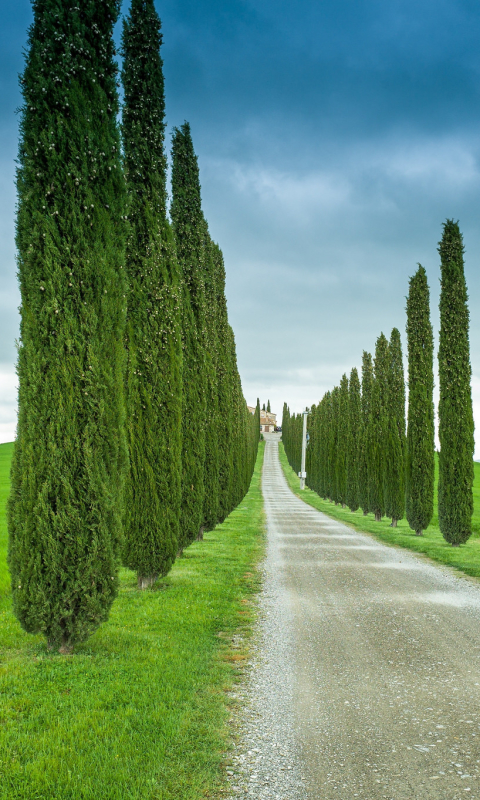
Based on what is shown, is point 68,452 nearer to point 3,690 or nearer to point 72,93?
point 3,690

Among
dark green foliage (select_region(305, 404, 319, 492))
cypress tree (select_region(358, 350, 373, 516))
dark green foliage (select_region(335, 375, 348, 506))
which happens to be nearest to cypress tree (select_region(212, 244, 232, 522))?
cypress tree (select_region(358, 350, 373, 516))

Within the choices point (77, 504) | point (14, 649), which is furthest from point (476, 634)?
point (14, 649)

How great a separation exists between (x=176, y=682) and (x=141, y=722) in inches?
30.3

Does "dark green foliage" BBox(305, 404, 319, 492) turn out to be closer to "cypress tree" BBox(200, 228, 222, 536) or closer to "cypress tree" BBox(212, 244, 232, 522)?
"cypress tree" BBox(212, 244, 232, 522)

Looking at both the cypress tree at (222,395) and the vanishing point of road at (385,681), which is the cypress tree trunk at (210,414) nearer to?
the cypress tree at (222,395)

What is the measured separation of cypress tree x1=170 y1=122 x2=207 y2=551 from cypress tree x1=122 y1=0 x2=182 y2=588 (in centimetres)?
262

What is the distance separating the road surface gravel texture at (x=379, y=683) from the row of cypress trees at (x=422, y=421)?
20.8 ft

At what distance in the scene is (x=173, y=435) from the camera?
8789 millimetres

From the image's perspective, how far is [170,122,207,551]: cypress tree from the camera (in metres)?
11.5

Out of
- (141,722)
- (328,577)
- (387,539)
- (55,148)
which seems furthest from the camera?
(387,539)

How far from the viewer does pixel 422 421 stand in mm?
19047

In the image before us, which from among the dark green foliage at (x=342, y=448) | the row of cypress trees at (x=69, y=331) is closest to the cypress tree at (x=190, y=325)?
the row of cypress trees at (x=69, y=331)

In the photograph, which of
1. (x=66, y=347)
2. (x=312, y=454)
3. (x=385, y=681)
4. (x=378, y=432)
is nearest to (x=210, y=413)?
(x=66, y=347)

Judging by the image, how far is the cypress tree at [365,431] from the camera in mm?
27875
